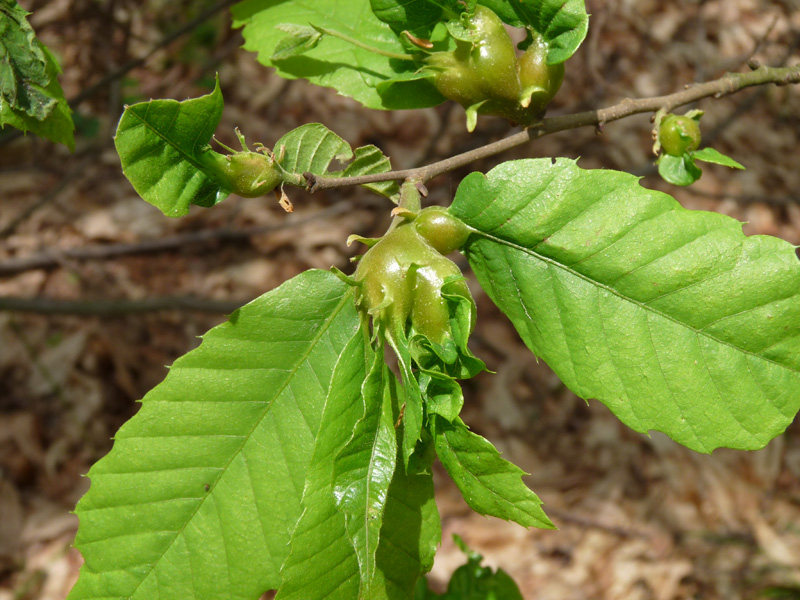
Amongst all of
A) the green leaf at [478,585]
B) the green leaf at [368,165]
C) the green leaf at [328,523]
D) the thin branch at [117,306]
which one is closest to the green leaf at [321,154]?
the green leaf at [368,165]

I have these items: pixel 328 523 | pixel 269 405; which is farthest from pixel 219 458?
pixel 328 523

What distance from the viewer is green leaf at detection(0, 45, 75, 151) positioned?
48.6 inches

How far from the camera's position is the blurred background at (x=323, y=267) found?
3701mm

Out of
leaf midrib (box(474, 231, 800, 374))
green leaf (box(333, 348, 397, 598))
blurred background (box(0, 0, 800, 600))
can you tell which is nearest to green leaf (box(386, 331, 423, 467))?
green leaf (box(333, 348, 397, 598))

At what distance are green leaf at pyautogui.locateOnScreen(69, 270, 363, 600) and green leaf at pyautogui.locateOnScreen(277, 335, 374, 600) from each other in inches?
5.8

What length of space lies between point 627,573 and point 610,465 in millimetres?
627

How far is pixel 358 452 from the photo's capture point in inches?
41.7

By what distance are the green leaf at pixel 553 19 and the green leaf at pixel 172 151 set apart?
592 mm

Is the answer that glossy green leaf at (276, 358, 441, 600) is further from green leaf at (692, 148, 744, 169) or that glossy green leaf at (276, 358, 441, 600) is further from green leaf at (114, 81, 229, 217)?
green leaf at (692, 148, 744, 169)

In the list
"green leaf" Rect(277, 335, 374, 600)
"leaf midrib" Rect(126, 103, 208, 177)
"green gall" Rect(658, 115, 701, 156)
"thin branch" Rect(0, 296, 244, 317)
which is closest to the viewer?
"leaf midrib" Rect(126, 103, 208, 177)

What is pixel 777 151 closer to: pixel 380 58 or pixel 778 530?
pixel 778 530

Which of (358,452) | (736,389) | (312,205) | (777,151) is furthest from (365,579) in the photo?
(777,151)

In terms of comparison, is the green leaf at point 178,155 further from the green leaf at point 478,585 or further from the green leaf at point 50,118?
the green leaf at point 478,585

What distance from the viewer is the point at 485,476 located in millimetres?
1080
